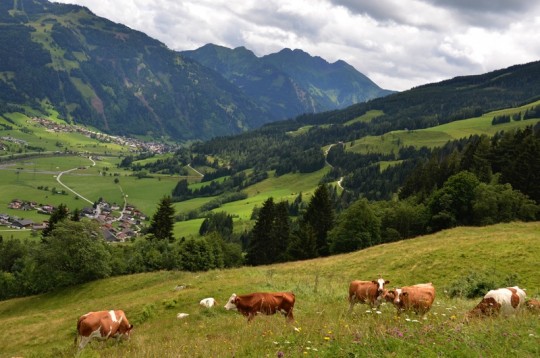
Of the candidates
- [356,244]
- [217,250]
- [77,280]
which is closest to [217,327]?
[77,280]

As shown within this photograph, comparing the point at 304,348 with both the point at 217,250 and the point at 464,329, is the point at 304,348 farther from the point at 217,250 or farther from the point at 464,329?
the point at 217,250

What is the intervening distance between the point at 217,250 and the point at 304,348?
2764 inches

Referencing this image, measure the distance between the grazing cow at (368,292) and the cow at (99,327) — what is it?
1298 cm

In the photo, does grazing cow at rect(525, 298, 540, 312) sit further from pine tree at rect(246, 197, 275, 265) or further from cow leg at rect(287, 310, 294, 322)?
pine tree at rect(246, 197, 275, 265)

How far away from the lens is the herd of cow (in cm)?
1625

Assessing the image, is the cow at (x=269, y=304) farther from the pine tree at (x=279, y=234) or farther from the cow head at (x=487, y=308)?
the pine tree at (x=279, y=234)

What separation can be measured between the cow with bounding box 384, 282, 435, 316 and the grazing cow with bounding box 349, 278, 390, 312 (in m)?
1.81

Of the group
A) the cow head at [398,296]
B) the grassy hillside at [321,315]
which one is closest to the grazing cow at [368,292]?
the grassy hillside at [321,315]

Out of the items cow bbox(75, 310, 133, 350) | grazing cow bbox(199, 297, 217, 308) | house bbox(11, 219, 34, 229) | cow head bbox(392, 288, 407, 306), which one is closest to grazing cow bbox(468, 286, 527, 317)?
cow head bbox(392, 288, 407, 306)

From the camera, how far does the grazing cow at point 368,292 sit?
68.4 feet

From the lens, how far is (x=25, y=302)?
5319 cm

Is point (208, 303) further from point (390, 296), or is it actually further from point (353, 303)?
point (390, 296)

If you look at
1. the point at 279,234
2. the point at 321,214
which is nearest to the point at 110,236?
the point at 279,234

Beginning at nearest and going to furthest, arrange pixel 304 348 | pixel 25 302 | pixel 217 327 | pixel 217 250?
pixel 304 348 → pixel 217 327 → pixel 25 302 → pixel 217 250
